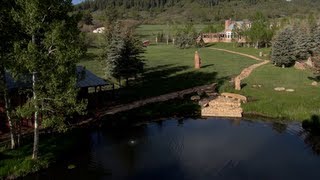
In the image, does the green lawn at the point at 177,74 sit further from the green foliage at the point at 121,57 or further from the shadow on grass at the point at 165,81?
the green foliage at the point at 121,57

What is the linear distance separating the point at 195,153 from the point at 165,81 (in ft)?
95.8

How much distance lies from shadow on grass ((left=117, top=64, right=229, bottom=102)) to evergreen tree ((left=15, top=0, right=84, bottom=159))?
20.3 m

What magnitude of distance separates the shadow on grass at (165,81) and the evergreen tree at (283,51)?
45.4 feet

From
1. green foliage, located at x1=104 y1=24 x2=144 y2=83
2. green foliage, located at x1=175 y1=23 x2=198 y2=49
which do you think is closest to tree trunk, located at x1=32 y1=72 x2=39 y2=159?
green foliage, located at x1=104 y1=24 x2=144 y2=83

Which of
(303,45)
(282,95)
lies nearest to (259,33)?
(303,45)

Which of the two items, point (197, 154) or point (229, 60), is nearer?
point (197, 154)

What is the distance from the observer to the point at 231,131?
3484cm

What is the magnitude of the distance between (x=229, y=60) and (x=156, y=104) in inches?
1584

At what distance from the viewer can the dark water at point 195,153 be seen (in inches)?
979

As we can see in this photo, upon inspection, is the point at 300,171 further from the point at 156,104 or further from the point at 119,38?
the point at 119,38

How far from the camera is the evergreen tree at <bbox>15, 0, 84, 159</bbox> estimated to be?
23.3 m

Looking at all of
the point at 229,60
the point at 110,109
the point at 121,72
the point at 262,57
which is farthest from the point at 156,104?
the point at 262,57

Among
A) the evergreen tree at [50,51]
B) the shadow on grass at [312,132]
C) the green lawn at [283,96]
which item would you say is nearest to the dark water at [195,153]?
the shadow on grass at [312,132]

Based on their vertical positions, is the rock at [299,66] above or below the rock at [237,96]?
above
